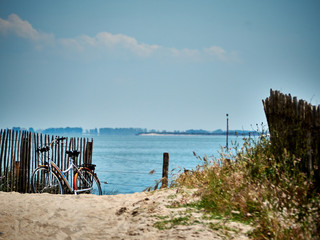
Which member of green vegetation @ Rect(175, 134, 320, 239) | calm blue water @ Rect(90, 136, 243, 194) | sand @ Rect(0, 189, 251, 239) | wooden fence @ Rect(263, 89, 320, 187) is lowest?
calm blue water @ Rect(90, 136, 243, 194)

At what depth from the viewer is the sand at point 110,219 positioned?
5285 mm

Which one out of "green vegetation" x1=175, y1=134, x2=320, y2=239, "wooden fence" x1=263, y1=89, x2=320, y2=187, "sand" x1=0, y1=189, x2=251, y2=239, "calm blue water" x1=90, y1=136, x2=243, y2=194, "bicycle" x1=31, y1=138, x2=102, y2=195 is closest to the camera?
"green vegetation" x1=175, y1=134, x2=320, y2=239

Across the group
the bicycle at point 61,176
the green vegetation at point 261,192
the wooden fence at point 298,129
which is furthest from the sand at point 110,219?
the wooden fence at point 298,129

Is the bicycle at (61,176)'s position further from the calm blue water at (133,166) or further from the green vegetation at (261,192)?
the green vegetation at (261,192)

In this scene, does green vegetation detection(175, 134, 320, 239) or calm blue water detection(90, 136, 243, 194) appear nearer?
green vegetation detection(175, 134, 320, 239)

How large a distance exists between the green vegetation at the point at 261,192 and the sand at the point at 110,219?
283 mm

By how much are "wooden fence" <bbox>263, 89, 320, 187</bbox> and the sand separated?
1.74 metres

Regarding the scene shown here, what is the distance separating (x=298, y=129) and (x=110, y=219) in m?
3.68

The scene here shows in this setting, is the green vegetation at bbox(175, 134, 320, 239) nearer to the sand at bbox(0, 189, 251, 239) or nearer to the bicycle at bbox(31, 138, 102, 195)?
the sand at bbox(0, 189, 251, 239)

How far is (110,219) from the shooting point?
257 inches

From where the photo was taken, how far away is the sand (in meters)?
5.29

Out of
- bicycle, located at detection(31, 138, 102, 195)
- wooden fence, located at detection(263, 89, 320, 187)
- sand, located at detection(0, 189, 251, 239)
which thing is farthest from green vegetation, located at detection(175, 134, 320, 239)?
bicycle, located at detection(31, 138, 102, 195)

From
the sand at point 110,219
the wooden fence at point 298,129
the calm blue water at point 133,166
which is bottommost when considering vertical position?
the calm blue water at point 133,166

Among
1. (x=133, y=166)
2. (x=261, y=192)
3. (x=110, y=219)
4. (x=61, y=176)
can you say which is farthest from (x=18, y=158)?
(x=133, y=166)
